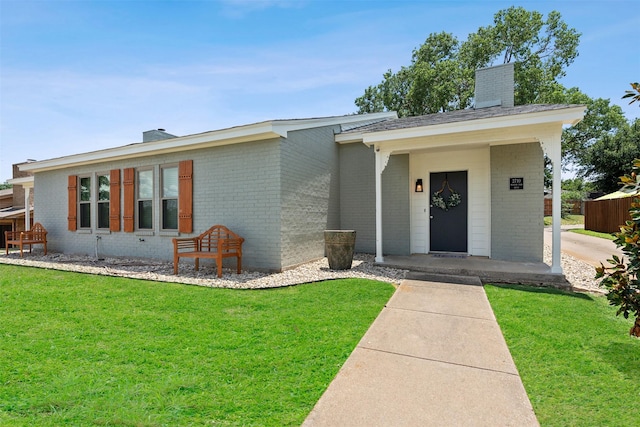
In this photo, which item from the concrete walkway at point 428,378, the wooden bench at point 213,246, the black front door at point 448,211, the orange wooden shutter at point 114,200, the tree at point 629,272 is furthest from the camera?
the orange wooden shutter at point 114,200

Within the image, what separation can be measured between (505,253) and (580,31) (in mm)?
21328

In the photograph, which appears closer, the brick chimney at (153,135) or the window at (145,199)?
the window at (145,199)

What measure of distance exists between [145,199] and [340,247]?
528 cm

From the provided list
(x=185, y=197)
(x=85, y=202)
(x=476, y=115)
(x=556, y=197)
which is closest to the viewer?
(x=556, y=197)

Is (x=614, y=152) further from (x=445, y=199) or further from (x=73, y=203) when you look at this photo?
(x=73, y=203)

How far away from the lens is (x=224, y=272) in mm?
6496

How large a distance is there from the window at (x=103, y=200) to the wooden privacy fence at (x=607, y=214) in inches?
739

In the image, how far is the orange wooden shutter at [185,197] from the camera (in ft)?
23.5

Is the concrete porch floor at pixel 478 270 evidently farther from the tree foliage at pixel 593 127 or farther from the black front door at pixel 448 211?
the tree foliage at pixel 593 127

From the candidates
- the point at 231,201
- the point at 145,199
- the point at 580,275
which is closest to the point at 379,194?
the point at 231,201

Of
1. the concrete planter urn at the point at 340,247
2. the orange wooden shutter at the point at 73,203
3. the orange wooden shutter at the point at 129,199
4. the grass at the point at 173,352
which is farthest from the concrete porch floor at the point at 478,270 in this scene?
the orange wooden shutter at the point at 73,203

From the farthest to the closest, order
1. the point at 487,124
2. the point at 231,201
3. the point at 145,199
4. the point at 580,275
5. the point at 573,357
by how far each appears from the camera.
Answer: the point at 145,199, the point at 231,201, the point at 580,275, the point at 487,124, the point at 573,357

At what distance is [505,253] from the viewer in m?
6.87

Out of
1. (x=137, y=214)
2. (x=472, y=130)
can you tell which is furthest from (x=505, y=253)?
(x=137, y=214)
